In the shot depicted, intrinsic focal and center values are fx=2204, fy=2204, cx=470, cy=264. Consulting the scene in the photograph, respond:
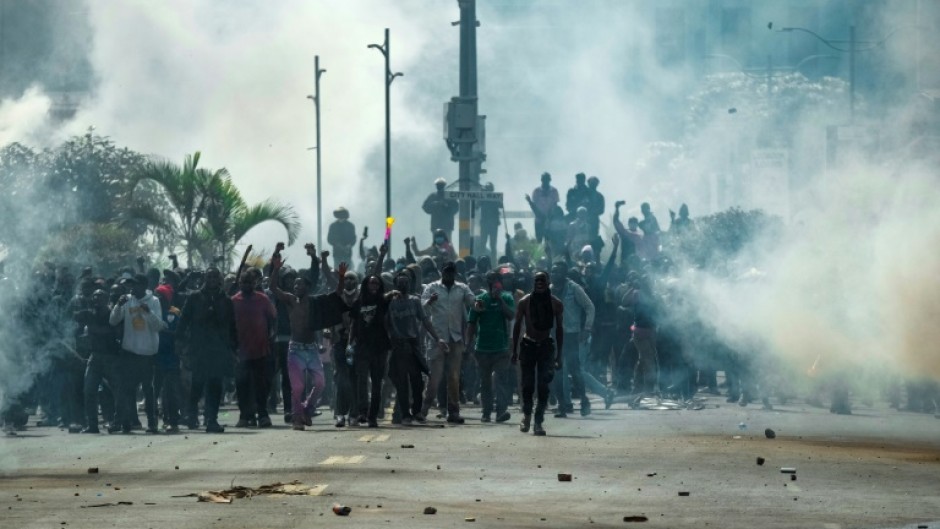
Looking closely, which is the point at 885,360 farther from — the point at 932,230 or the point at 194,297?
the point at 194,297

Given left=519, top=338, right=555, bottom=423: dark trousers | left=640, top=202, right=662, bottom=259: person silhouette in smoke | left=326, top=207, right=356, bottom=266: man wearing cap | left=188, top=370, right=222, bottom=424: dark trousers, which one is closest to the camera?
left=519, top=338, right=555, bottom=423: dark trousers

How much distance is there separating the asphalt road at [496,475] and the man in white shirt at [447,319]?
1168 millimetres

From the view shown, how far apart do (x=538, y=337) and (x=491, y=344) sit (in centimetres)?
201

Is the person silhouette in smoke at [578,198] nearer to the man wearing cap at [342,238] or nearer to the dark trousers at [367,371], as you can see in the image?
the man wearing cap at [342,238]

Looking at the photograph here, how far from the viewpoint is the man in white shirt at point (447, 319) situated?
2394cm

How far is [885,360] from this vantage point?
25.8 metres

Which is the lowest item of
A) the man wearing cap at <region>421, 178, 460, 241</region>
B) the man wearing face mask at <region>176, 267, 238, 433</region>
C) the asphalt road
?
the asphalt road

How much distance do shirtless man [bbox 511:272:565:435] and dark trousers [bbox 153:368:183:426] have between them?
3716mm

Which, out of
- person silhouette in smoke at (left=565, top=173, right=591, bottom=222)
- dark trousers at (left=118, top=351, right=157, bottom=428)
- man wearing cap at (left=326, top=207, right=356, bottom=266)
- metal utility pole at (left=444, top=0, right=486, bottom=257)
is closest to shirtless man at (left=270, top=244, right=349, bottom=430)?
dark trousers at (left=118, top=351, right=157, bottom=428)

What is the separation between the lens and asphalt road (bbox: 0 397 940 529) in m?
13.7

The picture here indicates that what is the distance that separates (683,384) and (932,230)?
13.8 ft

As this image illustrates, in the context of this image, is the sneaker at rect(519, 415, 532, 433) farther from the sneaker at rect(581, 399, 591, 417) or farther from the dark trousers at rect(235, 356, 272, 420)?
the sneaker at rect(581, 399, 591, 417)

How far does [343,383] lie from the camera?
23062 millimetres

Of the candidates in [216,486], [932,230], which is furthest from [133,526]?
[932,230]
